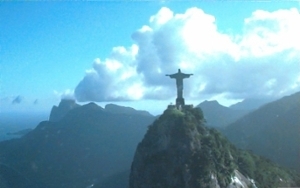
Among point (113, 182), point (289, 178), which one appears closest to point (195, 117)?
point (289, 178)

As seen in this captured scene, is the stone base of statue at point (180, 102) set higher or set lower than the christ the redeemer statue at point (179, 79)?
lower

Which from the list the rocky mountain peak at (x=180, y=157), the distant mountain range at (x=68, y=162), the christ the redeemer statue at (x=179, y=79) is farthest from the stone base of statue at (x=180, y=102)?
the distant mountain range at (x=68, y=162)

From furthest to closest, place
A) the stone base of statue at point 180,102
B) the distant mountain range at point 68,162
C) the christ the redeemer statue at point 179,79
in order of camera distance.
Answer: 1. the distant mountain range at point 68,162
2. the stone base of statue at point 180,102
3. the christ the redeemer statue at point 179,79

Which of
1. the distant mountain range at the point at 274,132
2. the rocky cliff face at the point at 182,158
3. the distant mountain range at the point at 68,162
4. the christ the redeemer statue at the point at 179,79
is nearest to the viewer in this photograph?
the rocky cliff face at the point at 182,158

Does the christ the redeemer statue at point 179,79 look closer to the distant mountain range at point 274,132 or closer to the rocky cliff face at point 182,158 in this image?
the rocky cliff face at point 182,158

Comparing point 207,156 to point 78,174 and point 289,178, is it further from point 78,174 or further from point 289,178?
point 78,174

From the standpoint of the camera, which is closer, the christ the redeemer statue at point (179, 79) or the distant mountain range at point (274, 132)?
the christ the redeemer statue at point (179, 79)
